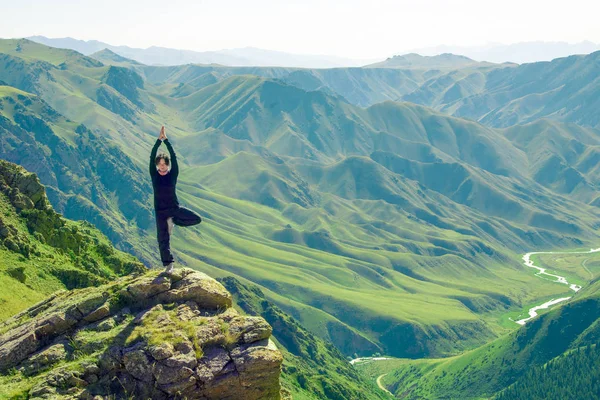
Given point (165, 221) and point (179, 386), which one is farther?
point (165, 221)

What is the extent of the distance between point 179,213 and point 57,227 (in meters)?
63.4

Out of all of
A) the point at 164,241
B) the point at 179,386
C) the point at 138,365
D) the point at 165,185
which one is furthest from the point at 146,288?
the point at 179,386

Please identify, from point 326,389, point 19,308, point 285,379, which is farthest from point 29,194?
point 326,389

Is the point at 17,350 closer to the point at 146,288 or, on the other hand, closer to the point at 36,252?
the point at 146,288

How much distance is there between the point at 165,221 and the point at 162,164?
3.07m

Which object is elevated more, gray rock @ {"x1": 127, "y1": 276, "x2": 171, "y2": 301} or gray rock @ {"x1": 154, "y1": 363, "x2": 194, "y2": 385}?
gray rock @ {"x1": 127, "y1": 276, "x2": 171, "y2": 301}

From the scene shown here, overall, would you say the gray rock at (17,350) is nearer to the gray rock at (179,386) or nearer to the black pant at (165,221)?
the gray rock at (179,386)

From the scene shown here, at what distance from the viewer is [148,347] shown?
29.7 metres

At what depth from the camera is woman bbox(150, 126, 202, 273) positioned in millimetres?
34219

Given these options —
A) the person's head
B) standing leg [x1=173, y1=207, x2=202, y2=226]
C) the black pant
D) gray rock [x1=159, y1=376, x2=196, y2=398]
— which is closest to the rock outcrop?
gray rock [x1=159, y1=376, x2=196, y2=398]

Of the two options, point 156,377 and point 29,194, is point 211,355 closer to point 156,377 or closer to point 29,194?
point 156,377

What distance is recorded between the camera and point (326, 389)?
601 feet

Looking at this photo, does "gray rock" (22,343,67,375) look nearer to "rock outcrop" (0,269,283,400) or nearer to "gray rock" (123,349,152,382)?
"rock outcrop" (0,269,283,400)

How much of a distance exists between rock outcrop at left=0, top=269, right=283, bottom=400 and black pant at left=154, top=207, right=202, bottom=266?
141 cm
